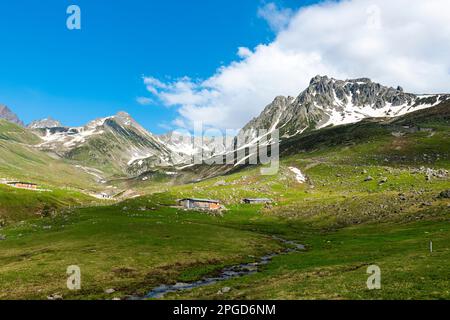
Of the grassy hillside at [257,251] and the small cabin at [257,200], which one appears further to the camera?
the small cabin at [257,200]

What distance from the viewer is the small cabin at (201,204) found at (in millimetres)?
179250

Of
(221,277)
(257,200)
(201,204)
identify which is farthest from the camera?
(257,200)

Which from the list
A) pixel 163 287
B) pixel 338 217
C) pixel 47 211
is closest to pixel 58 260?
pixel 163 287

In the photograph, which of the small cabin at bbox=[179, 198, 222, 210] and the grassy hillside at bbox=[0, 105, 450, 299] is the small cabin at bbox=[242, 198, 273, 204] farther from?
the grassy hillside at bbox=[0, 105, 450, 299]

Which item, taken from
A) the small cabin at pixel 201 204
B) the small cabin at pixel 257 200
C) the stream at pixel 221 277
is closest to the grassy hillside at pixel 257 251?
the stream at pixel 221 277

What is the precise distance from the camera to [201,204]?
7087 inches

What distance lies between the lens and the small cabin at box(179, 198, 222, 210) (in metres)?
179

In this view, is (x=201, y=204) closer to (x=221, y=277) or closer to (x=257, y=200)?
(x=257, y=200)

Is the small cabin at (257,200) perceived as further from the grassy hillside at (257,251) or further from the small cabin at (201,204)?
the grassy hillside at (257,251)

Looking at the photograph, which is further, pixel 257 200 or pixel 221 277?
pixel 257 200

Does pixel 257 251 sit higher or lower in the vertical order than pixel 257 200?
lower

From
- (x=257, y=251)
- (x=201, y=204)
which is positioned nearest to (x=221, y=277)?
(x=257, y=251)
